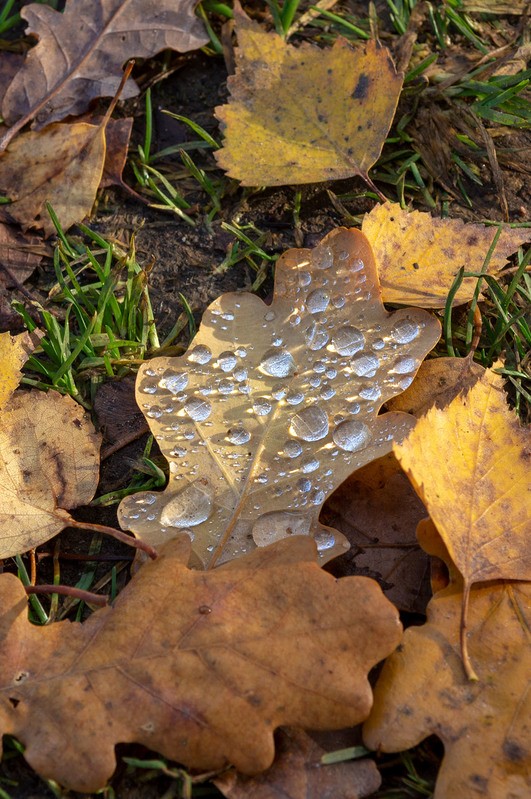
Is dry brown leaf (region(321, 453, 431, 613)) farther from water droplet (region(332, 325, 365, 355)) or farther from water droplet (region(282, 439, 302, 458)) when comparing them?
water droplet (region(332, 325, 365, 355))

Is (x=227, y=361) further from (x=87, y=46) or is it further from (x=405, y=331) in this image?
(x=87, y=46)

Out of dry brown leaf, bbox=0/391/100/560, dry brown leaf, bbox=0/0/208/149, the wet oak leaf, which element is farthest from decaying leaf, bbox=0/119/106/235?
the wet oak leaf

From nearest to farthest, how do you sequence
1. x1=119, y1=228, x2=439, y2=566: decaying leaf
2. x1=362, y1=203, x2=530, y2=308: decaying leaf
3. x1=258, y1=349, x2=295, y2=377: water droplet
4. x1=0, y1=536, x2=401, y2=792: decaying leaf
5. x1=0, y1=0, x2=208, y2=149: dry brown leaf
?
x1=0, y1=536, x2=401, y2=792: decaying leaf, x1=119, y1=228, x2=439, y2=566: decaying leaf, x1=258, y1=349, x2=295, y2=377: water droplet, x1=362, y1=203, x2=530, y2=308: decaying leaf, x1=0, y1=0, x2=208, y2=149: dry brown leaf

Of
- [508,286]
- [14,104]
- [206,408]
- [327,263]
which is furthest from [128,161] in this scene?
[508,286]

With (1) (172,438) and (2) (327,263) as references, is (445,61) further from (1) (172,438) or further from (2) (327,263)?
(1) (172,438)

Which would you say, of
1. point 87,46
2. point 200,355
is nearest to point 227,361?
point 200,355

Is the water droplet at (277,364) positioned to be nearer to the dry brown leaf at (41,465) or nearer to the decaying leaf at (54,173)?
the dry brown leaf at (41,465)
